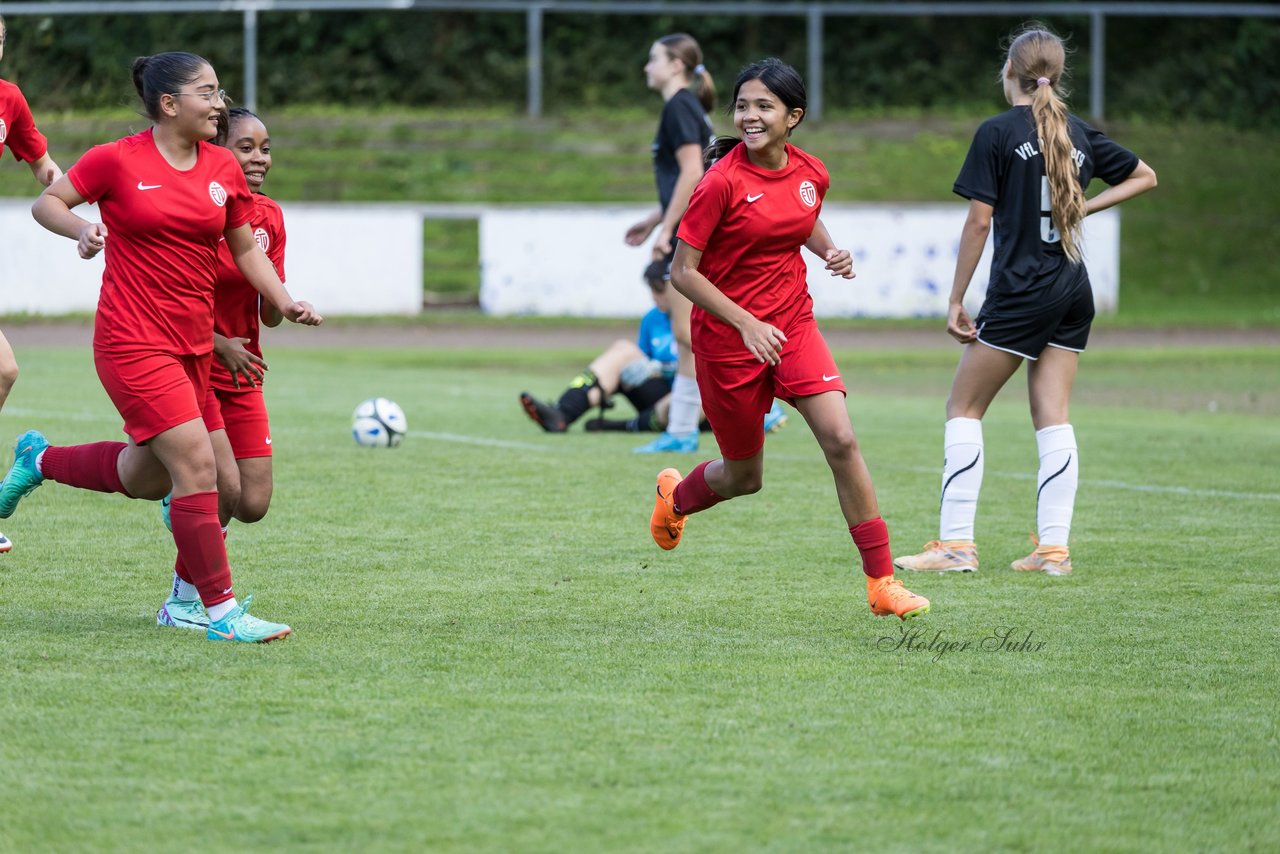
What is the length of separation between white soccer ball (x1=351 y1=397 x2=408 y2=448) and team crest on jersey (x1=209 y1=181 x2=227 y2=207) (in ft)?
18.0

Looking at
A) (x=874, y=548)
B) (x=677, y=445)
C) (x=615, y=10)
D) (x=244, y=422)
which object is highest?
(x=615, y=10)

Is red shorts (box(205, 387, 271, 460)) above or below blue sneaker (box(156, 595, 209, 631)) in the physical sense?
above

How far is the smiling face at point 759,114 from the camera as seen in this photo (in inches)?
219

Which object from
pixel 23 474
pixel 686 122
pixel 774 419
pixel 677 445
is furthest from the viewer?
pixel 774 419

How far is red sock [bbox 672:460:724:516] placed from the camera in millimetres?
6289

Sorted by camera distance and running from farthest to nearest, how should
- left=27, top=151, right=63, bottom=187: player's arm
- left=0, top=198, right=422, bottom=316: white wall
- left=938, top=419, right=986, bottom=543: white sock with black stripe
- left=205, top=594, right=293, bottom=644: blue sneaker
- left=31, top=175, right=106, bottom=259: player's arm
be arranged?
left=0, top=198, right=422, bottom=316: white wall → left=27, top=151, right=63, bottom=187: player's arm → left=938, top=419, right=986, bottom=543: white sock with black stripe → left=205, top=594, right=293, bottom=644: blue sneaker → left=31, top=175, right=106, bottom=259: player's arm

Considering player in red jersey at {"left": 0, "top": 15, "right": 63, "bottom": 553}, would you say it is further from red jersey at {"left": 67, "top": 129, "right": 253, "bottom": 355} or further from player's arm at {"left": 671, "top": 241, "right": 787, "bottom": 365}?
player's arm at {"left": 671, "top": 241, "right": 787, "bottom": 365}

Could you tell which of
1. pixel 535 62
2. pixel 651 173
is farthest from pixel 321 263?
pixel 535 62

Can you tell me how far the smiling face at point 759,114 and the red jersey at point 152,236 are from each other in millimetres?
1651

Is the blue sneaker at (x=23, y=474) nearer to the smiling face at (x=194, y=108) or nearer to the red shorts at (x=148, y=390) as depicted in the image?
the red shorts at (x=148, y=390)

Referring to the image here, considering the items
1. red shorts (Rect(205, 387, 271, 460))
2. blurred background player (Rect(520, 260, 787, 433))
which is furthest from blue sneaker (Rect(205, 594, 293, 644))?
blurred background player (Rect(520, 260, 787, 433))

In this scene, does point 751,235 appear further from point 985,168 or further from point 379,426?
point 379,426

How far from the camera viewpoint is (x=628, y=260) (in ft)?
88.5

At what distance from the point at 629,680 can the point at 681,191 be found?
571 centimetres
